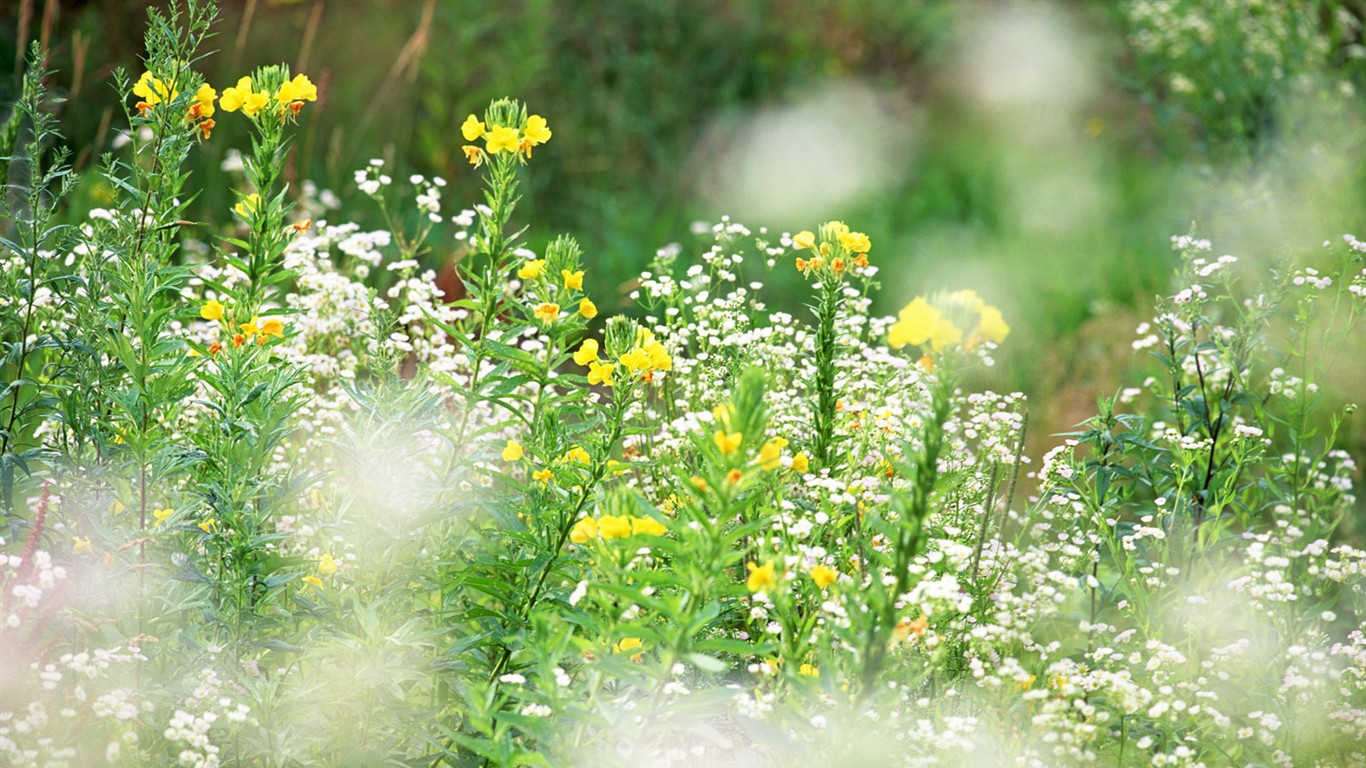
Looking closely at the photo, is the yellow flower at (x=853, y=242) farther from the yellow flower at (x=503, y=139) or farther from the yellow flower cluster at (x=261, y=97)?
the yellow flower cluster at (x=261, y=97)

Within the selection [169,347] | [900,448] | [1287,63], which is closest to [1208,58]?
[1287,63]

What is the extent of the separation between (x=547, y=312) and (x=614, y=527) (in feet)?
1.80

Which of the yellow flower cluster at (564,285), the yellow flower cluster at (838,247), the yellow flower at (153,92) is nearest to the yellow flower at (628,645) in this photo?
the yellow flower cluster at (564,285)

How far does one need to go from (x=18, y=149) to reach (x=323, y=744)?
3403 millimetres

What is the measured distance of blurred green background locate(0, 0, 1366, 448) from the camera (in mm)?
4855

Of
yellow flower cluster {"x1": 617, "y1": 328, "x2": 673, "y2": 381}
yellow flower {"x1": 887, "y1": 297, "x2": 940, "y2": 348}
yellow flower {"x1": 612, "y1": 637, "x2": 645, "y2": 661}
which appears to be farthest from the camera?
yellow flower cluster {"x1": 617, "y1": 328, "x2": 673, "y2": 381}

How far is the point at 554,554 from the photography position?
222 centimetres

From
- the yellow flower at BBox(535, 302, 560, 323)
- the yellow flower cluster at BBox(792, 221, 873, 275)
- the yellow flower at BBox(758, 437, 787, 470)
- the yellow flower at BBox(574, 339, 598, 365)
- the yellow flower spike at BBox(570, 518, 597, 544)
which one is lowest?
the yellow flower spike at BBox(570, 518, 597, 544)

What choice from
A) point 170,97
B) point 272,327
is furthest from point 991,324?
point 170,97

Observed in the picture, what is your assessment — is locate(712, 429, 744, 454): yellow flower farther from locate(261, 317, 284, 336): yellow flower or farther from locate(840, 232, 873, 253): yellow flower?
locate(261, 317, 284, 336): yellow flower

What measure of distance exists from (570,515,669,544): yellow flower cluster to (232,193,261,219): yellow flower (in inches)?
34.5

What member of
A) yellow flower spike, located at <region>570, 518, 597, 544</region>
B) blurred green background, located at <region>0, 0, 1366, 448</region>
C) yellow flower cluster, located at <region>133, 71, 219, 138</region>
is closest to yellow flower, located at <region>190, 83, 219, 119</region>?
yellow flower cluster, located at <region>133, 71, 219, 138</region>

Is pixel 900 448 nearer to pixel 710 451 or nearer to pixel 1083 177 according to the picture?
pixel 710 451

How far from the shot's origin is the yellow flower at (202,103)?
233 centimetres
